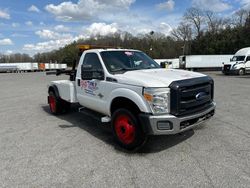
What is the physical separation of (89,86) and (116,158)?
2066 millimetres

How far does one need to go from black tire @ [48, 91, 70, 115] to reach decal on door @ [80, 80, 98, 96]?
1.89 m

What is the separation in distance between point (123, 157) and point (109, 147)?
59cm

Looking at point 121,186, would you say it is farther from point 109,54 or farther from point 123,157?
point 109,54

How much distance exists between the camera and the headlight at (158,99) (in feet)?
13.2

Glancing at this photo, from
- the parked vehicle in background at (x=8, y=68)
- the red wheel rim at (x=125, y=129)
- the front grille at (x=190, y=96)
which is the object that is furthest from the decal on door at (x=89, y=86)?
the parked vehicle in background at (x=8, y=68)

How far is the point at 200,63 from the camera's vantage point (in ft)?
141

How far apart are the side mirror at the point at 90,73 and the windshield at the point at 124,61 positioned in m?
0.24

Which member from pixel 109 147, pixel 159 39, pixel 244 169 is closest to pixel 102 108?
pixel 109 147

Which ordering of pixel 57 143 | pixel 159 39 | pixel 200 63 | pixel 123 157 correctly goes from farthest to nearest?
pixel 159 39, pixel 200 63, pixel 57 143, pixel 123 157

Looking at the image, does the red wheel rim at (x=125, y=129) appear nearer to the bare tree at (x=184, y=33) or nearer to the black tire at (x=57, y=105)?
the black tire at (x=57, y=105)

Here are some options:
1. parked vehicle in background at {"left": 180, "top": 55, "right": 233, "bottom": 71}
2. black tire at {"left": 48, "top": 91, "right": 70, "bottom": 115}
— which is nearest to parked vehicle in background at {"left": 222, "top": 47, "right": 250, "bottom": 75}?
parked vehicle in background at {"left": 180, "top": 55, "right": 233, "bottom": 71}

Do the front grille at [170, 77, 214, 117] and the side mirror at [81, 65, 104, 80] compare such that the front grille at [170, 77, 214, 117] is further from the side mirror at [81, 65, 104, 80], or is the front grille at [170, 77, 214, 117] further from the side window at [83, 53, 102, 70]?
the side window at [83, 53, 102, 70]

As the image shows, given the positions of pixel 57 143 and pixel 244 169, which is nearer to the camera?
pixel 244 169

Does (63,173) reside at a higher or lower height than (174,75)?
lower
